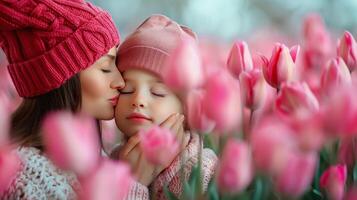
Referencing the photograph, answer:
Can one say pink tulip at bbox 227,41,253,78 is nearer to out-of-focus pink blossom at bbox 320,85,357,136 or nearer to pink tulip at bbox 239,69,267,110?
pink tulip at bbox 239,69,267,110

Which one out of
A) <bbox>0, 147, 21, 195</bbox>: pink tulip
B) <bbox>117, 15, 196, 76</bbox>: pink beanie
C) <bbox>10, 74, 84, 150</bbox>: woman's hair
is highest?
<bbox>0, 147, 21, 195</bbox>: pink tulip

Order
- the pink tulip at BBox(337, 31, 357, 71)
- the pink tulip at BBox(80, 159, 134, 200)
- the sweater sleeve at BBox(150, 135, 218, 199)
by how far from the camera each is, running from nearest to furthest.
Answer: the pink tulip at BBox(80, 159, 134, 200), the pink tulip at BBox(337, 31, 357, 71), the sweater sleeve at BBox(150, 135, 218, 199)

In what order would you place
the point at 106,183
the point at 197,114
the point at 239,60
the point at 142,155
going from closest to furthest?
the point at 106,183 < the point at 197,114 < the point at 239,60 < the point at 142,155

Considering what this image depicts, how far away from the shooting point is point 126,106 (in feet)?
2.29

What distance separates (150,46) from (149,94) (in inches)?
2.3

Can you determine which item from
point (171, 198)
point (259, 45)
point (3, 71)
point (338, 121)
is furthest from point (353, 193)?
point (259, 45)

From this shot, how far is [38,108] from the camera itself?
0.73 metres

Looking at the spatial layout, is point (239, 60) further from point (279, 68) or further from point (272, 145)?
point (272, 145)

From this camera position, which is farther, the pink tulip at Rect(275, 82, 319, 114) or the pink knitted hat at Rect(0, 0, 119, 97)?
the pink knitted hat at Rect(0, 0, 119, 97)

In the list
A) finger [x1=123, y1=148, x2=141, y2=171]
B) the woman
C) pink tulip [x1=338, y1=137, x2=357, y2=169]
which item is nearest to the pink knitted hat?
the woman

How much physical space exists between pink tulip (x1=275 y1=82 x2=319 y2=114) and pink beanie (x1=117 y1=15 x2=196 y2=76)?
336 millimetres

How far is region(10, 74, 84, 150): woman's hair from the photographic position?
70 cm

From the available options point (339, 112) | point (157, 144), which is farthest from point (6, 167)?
point (339, 112)

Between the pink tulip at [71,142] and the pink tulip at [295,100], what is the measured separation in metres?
0.11
